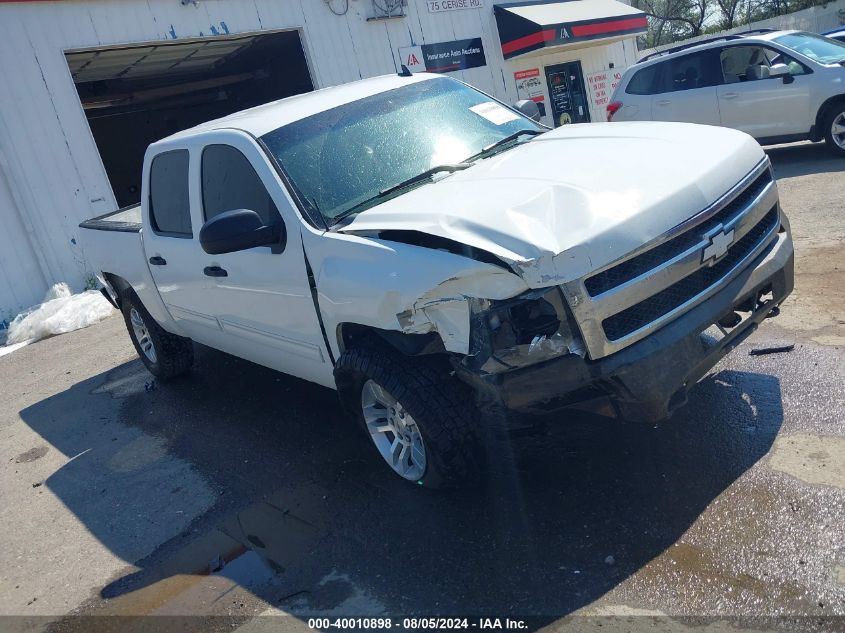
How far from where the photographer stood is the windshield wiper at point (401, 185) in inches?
154

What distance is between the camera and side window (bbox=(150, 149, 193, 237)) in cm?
511

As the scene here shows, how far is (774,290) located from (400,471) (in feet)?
6.87

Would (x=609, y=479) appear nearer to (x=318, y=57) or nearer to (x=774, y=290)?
(x=774, y=290)

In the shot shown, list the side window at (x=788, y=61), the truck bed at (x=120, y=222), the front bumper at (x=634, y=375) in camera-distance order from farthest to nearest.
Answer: the side window at (x=788, y=61) < the truck bed at (x=120, y=222) < the front bumper at (x=634, y=375)

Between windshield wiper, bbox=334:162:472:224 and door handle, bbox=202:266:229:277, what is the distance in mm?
1091

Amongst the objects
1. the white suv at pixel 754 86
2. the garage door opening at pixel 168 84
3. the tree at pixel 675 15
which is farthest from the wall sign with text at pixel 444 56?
A: the tree at pixel 675 15

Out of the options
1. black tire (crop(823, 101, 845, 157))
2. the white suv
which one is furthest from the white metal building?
black tire (crop(823, 101, 845, 157))

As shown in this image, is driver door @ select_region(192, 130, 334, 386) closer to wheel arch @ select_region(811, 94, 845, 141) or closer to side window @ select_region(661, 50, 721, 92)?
wheel arch @ select_region(811, 94, 845, 141)

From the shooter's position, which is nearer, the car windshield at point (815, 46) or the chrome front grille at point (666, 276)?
the chrome front grille at point (666, 276)

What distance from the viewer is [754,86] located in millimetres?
10586

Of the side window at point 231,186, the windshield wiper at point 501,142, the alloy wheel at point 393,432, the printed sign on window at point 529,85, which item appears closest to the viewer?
the alloy wheel at point 393,432

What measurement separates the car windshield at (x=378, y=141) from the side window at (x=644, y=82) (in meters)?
7.87

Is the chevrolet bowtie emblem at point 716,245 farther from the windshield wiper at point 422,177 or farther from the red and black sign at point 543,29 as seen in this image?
Result: the red and black sign at point 543,29

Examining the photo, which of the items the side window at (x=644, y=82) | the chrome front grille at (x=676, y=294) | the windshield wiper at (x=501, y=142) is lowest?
the chrome front grille at (x=676, y=294)
